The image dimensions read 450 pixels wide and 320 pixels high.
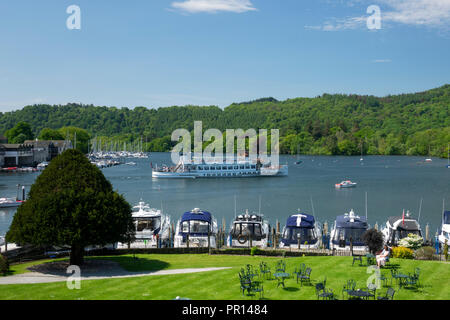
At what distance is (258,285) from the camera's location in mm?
19281

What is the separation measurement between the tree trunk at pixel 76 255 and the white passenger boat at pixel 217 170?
9398 cm

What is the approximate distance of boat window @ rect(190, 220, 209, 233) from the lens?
3853 cm

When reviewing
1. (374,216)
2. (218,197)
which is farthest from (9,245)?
(218,197)

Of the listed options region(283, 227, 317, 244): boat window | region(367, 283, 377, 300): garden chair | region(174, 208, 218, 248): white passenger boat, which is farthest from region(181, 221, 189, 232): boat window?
region(367, 283, 377, 300): garden chair

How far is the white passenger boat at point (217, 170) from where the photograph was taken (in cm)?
12025

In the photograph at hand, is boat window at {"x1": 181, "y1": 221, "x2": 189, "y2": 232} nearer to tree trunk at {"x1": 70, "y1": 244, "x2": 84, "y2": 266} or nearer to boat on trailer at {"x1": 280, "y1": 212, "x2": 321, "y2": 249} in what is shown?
boat on trailer at {"x1": 280, "y1": 212, "x2": 321, "y2": 249}

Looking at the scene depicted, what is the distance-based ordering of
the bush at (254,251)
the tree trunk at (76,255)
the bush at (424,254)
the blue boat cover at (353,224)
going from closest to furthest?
the tree trunk at (76,255) < the bush at (424,254) < the bush at (254,251) < the blue boat cover at (353,224)

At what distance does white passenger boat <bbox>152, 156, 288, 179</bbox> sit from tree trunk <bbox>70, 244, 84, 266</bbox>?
Answer: 93979 millimetres

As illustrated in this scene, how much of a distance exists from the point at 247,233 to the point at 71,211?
17077 mm

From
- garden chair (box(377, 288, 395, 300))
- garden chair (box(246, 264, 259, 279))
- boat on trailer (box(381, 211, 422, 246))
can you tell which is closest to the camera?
garden chair (box(377, 288, 395, 300))

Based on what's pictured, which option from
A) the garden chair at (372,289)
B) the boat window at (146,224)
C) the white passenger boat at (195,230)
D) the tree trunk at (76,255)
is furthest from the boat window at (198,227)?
the garden chair at (372,289)

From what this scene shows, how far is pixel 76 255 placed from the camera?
2531 cm

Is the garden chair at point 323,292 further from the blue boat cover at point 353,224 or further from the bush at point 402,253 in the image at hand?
the blue boat cover at point 353,224
